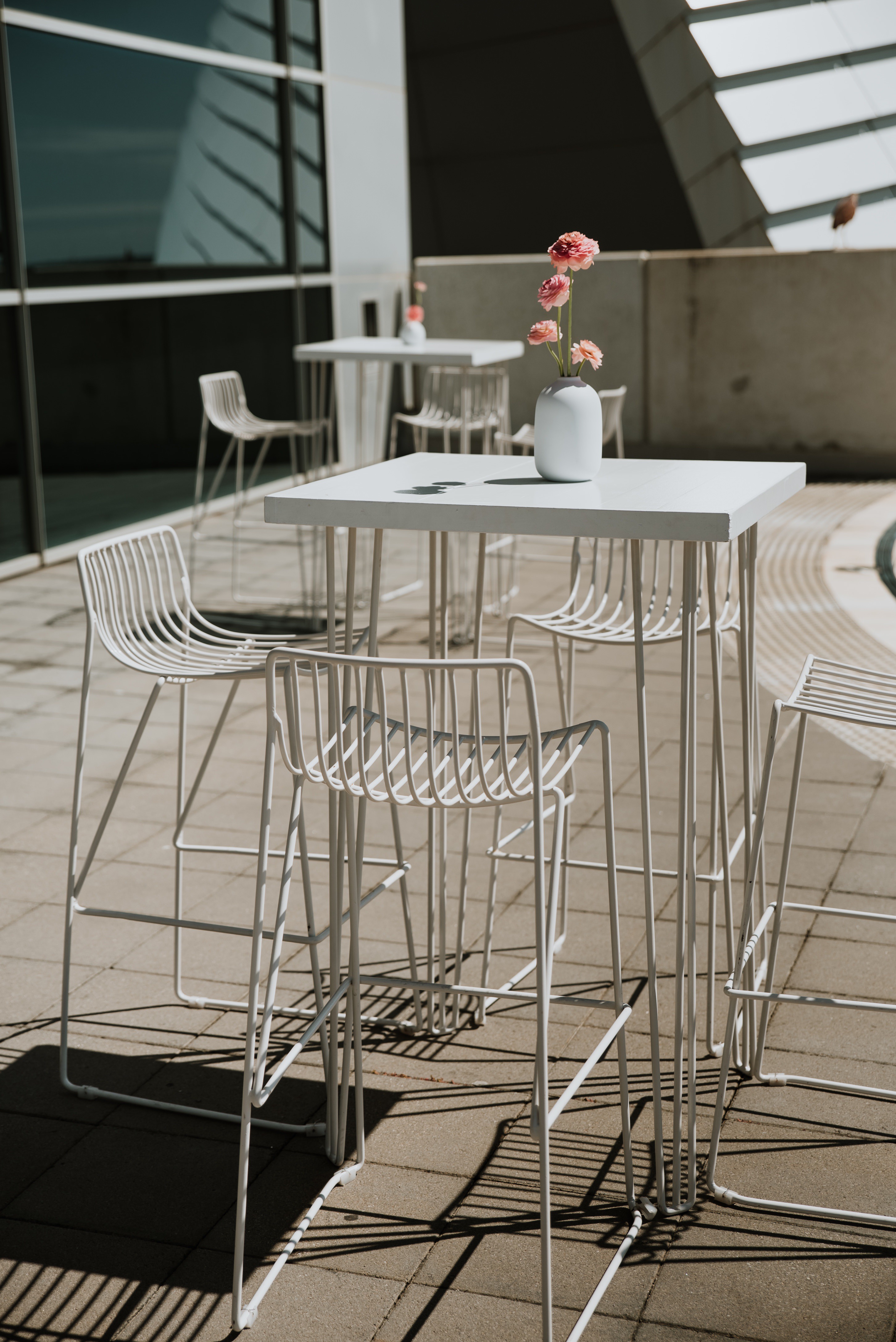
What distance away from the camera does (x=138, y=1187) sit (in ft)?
6.87

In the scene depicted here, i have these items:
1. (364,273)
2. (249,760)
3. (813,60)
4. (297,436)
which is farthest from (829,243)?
(249,760)

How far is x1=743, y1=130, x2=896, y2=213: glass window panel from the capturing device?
13.2m

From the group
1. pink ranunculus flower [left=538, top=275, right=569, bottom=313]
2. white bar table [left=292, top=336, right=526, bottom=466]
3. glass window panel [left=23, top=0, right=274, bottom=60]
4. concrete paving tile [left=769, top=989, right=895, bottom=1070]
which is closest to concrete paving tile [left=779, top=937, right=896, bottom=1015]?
concrete paving tile [left=769, top=989, right=895, bottom=1070]

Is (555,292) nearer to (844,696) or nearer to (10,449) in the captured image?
(844,696)

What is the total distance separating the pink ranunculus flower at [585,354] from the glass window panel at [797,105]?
39.6 ft

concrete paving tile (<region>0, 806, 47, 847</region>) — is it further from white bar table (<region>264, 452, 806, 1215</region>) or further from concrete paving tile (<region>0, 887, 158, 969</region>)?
white bar table (<region>264, 452, 806, 1215</region>)

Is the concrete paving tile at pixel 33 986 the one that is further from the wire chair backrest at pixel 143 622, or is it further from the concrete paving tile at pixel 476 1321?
the concrete paving tile at pixel 476 1321

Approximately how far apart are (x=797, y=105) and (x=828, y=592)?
904 cm

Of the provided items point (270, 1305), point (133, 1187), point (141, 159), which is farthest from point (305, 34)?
point (270, 1305)

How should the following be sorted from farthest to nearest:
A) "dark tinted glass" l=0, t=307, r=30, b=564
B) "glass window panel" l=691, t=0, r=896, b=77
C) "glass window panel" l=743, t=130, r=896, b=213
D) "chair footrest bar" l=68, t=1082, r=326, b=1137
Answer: "glass window panel" l=691, t=0, r=896, b=77, "glass window panel" l=743, t=130, r=896, b=213, "dark tinted glass" l=0, t=307, r=30, b=564, "chair footrest bar" l=68, t=1082, r=326, b=1137

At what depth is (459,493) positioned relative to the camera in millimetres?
2037

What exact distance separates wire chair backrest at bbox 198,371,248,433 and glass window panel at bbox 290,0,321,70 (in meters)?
3.84

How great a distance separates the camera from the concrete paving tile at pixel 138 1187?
201 centimetres

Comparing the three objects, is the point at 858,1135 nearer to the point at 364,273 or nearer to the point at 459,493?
the point at 459,493
